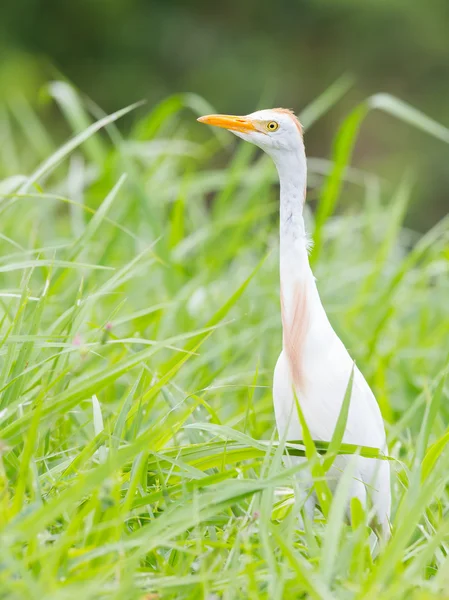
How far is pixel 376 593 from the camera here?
1.26 meters

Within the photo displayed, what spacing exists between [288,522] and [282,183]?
674mm

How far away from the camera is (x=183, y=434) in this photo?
2027mm

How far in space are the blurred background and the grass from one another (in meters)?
5.20

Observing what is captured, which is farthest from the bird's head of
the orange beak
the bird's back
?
the bird's back

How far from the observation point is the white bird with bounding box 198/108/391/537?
1742 millimetres

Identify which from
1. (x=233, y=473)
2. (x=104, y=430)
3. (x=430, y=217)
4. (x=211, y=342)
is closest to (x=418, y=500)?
(x=233, y=473)

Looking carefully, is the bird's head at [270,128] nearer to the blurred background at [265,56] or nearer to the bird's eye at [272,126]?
the bird's eye at [272,126]

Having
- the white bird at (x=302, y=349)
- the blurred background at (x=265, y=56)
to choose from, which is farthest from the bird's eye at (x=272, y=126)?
the blurred background at (x=265, y=56)

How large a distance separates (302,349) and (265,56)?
7261 mm

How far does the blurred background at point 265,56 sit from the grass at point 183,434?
520 cm

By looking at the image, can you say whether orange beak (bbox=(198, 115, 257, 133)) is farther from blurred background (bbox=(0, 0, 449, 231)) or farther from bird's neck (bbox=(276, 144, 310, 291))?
blurred background (bbox=(0, 0, 449, 231))

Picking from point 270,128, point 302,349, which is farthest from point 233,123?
point 302,349

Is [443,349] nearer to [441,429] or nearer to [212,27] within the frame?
[441,429]

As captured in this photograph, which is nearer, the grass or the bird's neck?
the grass
